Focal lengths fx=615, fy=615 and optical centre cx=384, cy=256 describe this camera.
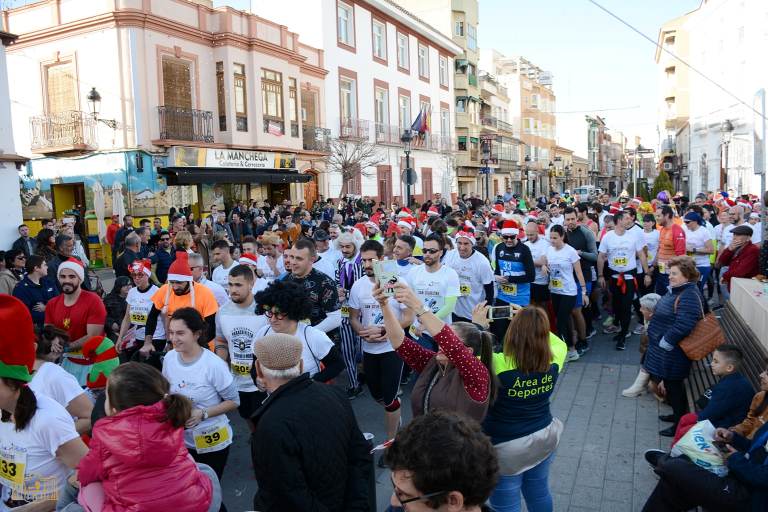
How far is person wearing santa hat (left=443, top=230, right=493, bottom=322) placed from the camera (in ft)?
23.4

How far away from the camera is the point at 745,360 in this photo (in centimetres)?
517

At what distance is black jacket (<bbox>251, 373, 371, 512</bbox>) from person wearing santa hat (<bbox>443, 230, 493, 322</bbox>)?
4334 mm

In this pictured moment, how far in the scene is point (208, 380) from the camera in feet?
13.3

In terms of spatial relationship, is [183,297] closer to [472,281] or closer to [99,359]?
[99,359]

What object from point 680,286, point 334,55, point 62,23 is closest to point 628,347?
point 680,286

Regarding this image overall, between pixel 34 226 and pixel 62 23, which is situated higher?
pixel 62 23

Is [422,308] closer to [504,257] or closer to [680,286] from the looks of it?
[680,286]

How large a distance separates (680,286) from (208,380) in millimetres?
4232

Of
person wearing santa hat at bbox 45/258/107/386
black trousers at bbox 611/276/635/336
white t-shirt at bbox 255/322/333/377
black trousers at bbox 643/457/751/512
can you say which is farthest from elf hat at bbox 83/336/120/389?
black trousers at bbox 611/276/635/336

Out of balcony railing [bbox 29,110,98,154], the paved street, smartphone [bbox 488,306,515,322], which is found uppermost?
balcony railing [bbox 29,110,98,154]

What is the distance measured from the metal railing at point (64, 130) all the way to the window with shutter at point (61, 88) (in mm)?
278

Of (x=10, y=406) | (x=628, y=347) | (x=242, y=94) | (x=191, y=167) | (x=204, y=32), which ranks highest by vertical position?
(x=204, y=32)

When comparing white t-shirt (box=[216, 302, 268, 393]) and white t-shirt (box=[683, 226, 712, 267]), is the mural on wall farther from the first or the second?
white t-shirt (box=[683, 226, 712, 267])

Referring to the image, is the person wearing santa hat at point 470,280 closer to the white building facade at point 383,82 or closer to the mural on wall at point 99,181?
the mural on wall at point 99,181
